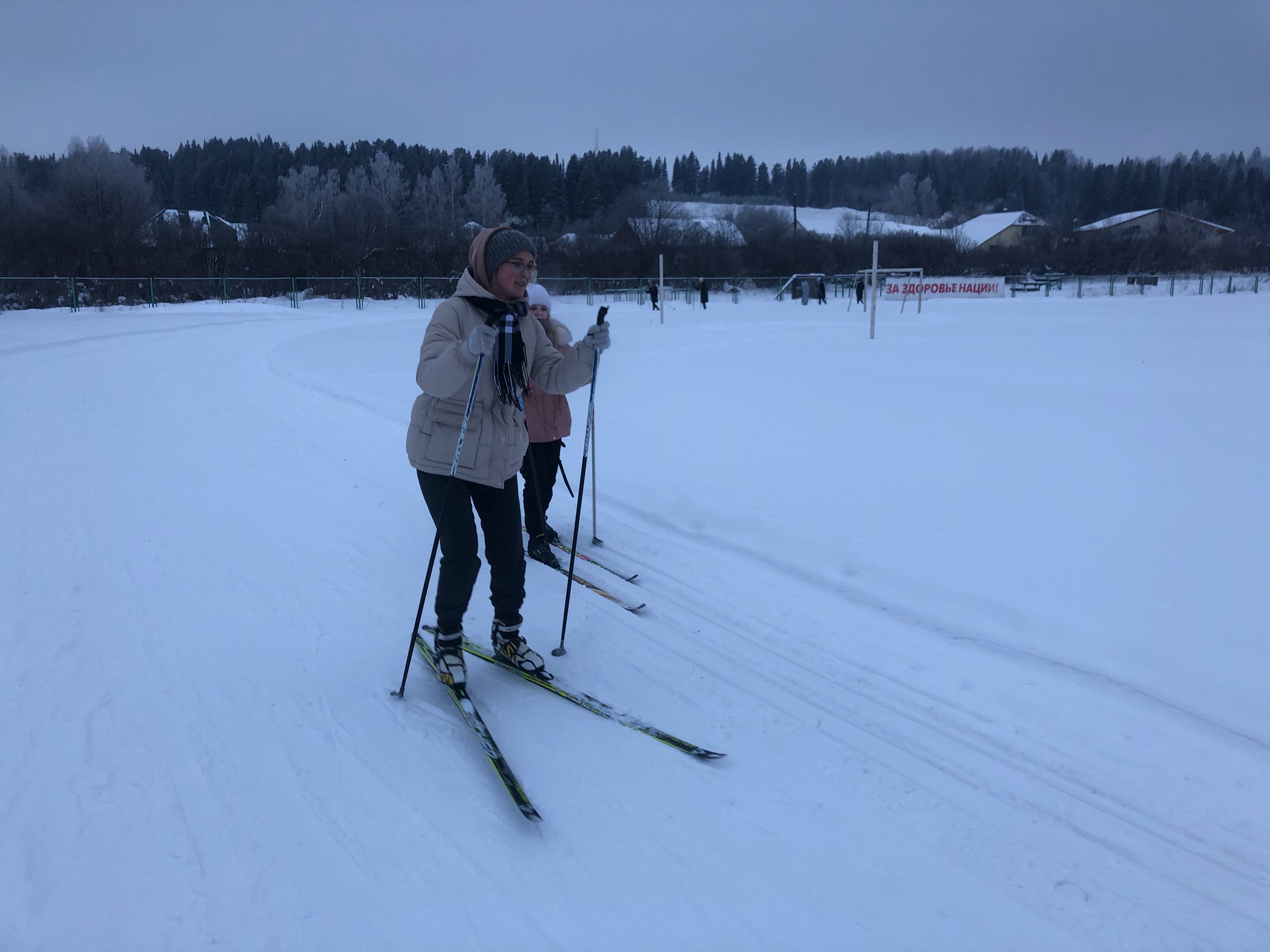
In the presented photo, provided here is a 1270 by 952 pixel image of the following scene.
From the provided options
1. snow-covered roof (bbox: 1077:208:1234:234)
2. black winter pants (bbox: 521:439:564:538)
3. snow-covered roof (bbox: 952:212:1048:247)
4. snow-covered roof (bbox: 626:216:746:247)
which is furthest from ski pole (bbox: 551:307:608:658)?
snow-covered roof (bbox: 1077:208:1234:234)

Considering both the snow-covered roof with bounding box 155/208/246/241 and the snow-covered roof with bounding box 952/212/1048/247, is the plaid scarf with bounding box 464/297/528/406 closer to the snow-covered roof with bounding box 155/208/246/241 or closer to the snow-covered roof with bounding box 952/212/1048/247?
the snow-covered roof with bounding box 155/208/246/241

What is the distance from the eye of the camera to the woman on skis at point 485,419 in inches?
123

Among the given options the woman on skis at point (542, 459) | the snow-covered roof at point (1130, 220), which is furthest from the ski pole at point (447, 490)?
the snow-covered roof at point (1130, 220)

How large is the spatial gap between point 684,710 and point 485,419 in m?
1.49

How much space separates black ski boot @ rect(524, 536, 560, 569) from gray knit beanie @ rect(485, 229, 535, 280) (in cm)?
225

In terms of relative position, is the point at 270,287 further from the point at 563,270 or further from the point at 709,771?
the point at 709,771

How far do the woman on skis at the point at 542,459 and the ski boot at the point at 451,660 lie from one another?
4.81 feet

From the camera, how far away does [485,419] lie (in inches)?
129

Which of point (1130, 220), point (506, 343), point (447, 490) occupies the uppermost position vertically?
point (1130, 220)

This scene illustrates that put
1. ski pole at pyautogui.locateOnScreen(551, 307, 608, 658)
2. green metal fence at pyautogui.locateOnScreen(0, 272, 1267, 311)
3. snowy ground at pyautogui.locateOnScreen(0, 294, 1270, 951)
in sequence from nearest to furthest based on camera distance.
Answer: snowy ground at pyautogui.locateOnScreen(0, 294, 1270, 951) < ski pole at pyautogui.locateOnScreen(551, 307, 608, 658) < green metal fence at pyautogui.locateOnScreen(0, 272, 1267, 311)

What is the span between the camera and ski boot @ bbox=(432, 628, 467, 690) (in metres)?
3.36

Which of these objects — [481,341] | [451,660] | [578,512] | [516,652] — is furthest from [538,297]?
[451,660]

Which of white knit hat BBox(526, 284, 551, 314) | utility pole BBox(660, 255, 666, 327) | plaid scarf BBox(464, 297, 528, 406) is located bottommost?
plaid scarf BBox(464, 297, 528, 406)

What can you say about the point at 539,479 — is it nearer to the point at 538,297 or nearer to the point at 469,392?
the point at 538,297
